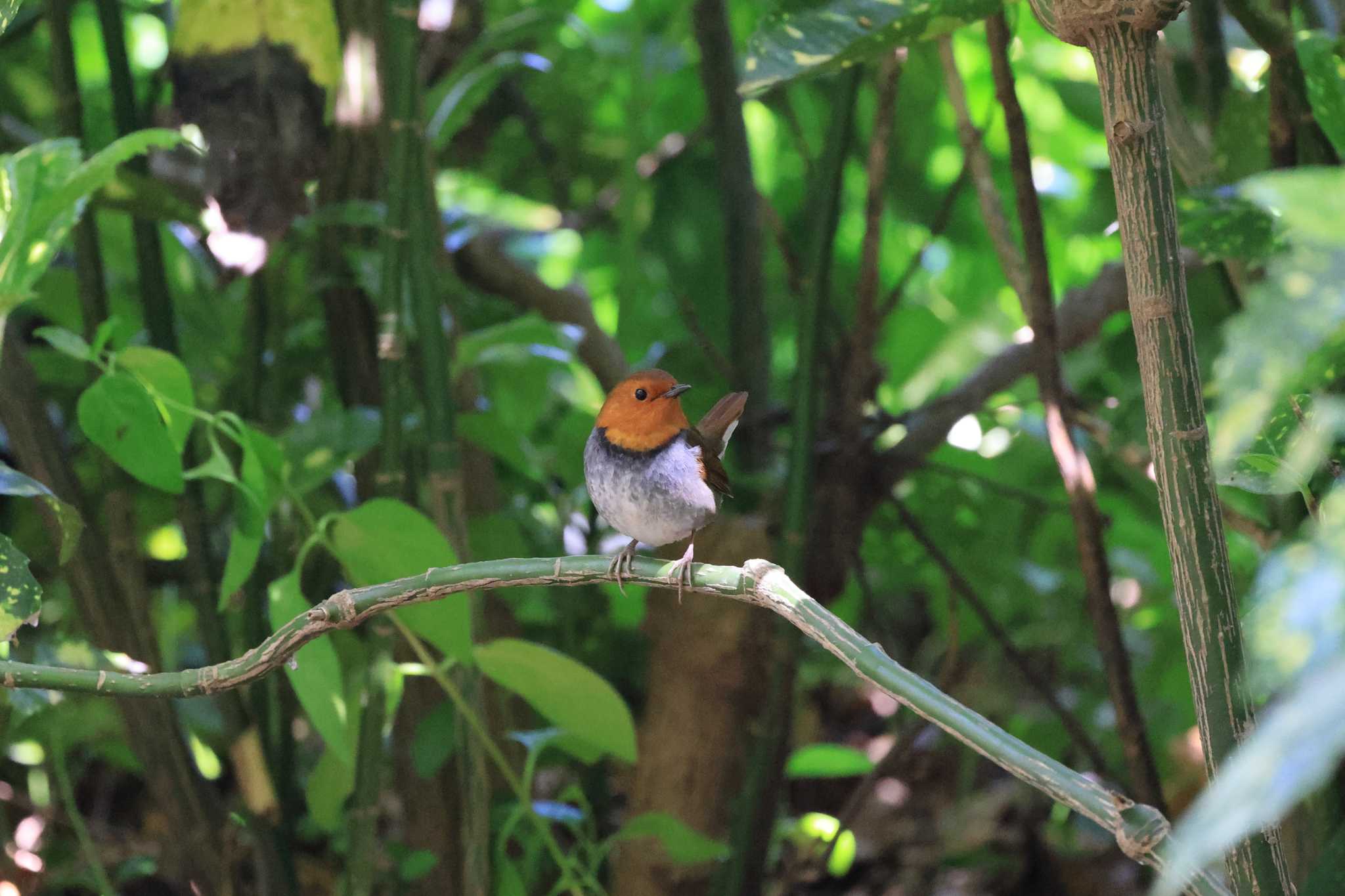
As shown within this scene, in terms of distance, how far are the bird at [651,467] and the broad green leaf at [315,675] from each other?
0.23 meters

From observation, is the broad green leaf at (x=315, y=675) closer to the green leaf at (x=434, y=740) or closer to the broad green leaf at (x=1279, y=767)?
the green leaf at (x=434, y=740)

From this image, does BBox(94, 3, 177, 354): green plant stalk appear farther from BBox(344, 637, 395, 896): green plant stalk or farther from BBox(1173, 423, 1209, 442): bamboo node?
BBox(1173, 423, 1209, 442): bamboo node

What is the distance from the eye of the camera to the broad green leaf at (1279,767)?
0.70 feet

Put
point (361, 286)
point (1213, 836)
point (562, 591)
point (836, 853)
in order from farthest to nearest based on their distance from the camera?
point (562, 591) < point (836, 853) < point (361, 286) < point (1213, 836)

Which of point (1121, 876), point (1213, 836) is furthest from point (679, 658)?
point (1213, 836)

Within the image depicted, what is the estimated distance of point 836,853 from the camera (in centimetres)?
141

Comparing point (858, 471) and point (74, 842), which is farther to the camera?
point (74, 842)

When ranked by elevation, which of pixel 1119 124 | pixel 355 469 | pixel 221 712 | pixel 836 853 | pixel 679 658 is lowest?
pixel 836 853

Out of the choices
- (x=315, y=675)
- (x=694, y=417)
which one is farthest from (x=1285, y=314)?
(x=694, y=417)

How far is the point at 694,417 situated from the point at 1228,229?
0.81 m

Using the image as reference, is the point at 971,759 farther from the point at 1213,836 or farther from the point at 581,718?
the point at 1213,836

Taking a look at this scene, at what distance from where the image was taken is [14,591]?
708 millimetres

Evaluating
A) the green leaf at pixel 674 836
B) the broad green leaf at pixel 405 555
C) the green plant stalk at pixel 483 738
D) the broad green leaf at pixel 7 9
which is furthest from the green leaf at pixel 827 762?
the broad green leaf at pixel 7 9

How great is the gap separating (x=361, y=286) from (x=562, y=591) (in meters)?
0.45
